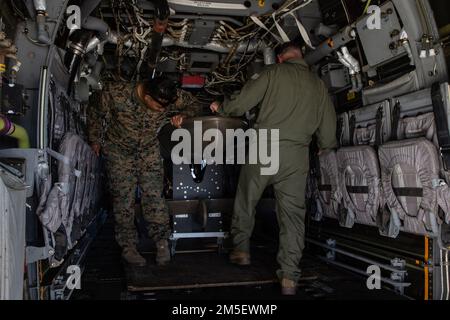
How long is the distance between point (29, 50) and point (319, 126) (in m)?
2.21

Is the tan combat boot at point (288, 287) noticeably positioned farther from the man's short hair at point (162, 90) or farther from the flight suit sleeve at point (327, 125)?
the man's short hair at point (162, 90)

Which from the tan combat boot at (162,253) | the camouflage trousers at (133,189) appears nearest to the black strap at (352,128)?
the camouflage trousers at (133,189)

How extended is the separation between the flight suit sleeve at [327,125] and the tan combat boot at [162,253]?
5.47 feet

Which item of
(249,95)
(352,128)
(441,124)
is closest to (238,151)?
(249,95)

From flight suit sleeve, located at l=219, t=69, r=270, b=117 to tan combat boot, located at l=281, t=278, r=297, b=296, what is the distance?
1358 millimetres

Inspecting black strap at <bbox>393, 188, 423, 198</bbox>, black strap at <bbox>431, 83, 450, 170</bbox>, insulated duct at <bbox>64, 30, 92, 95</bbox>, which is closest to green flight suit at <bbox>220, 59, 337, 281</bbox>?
black strap at <bbox>393, 188, 423, 198</bbox>

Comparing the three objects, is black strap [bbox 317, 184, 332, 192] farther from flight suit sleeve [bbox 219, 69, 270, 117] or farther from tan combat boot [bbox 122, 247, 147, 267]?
tan combat boot [bbox 122, 247, 147, 267]

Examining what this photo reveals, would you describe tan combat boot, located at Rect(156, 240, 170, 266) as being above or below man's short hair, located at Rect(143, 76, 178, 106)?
below

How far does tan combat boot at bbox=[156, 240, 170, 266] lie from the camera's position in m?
3.47

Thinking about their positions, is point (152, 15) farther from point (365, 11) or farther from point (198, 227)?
point (198, 227)

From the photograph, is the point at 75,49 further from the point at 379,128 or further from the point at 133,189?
the point at 379,128

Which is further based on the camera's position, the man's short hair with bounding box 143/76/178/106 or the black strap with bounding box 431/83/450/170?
the man's short hair with bounding box 143/76/178/106

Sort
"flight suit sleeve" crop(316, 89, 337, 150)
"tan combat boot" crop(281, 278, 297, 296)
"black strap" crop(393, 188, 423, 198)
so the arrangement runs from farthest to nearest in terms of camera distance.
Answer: "flight suit sleeve" crop(316, 89, 337, 150) < "tan combat boot" crop(281, 278, 297, 296) < "black strap" crop(393, 188, 423, 198)

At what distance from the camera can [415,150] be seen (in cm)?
242
